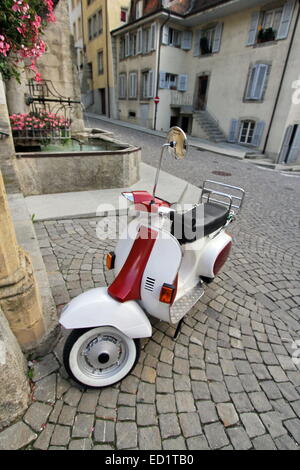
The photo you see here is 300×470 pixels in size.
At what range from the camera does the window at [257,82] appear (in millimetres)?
13570

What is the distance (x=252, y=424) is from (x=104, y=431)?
3.39 feet

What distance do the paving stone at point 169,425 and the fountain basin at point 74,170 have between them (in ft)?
16.2

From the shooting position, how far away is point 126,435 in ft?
5.45

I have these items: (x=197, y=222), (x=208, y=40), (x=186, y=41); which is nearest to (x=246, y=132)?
(x=208, y=40)

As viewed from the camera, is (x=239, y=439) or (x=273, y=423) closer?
(x=239, y=439)

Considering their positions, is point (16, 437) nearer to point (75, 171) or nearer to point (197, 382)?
point (197, 382)

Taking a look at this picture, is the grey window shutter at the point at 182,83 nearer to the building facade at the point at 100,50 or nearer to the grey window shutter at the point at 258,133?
the building facade at the point at 100,50

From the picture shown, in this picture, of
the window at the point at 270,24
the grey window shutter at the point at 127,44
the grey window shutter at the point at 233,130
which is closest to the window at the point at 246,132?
the grey window shutter at the point at 233,130

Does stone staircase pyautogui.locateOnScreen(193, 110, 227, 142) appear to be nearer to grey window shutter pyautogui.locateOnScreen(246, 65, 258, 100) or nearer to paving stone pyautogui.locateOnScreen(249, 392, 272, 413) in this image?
grey window shutter pyautogui.locateOnScreen(246, 65, 258, 100)

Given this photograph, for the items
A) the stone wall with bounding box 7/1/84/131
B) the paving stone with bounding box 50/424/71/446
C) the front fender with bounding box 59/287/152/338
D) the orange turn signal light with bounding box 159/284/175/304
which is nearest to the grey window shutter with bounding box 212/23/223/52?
the stone wall with bounding box 7/1/84/131

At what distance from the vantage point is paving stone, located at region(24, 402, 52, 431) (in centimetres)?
166

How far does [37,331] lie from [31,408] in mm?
512

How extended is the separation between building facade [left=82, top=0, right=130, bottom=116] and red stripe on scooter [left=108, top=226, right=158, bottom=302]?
26238mm
